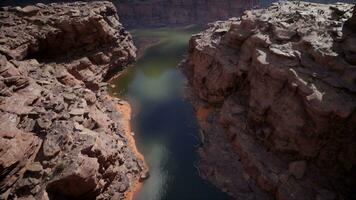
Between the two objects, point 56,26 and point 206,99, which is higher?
point 56,26

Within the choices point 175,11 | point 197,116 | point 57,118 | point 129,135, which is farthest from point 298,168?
point 175,11

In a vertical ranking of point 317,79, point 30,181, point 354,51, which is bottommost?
point 30,181

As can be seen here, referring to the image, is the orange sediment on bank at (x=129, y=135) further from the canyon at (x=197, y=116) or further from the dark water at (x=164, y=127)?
the dark water at (x=164, y=127)

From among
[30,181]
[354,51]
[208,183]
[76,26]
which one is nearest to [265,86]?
[354,51]

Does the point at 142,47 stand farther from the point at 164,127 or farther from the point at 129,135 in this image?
the point at 129,135

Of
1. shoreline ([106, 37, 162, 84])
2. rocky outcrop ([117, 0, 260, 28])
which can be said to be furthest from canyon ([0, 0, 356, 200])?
rocky outcrop ([117, 0, 260, 28])

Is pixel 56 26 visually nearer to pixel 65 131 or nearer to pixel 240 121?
pixel 65 131
